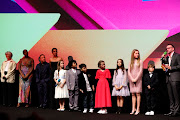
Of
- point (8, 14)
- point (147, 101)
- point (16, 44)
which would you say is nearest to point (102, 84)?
point (147, 101)

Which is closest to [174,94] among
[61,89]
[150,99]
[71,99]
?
[150,99]

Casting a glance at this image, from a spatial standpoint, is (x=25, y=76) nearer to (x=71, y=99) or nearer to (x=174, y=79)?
(x=71, y=99)

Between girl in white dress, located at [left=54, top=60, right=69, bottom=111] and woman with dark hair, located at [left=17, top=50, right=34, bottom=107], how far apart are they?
0.78m

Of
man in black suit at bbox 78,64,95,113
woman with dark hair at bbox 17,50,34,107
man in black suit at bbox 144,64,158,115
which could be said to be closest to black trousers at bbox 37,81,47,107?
woman with dark hair at bbox 17,50,34,107

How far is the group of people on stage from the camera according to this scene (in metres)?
5.49

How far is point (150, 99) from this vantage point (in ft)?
19.1

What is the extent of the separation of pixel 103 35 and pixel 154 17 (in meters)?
1.33

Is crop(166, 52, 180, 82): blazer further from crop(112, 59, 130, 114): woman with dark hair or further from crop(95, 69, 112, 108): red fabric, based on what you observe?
crop(95, 69, 112, 108): red fabric

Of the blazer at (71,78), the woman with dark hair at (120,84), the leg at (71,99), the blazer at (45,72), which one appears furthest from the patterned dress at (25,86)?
the woman with dark hair at (120,84)

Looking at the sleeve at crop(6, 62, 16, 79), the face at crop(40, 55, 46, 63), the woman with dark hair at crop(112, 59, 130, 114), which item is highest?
the face at crop(40, 55, 46, 63)

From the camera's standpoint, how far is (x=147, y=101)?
19.1ft

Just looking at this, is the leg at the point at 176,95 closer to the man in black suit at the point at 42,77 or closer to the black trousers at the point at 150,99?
the black trousers at the point at 150,99

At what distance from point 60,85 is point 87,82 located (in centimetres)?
63

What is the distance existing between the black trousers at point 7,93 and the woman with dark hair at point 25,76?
0.90 feet
